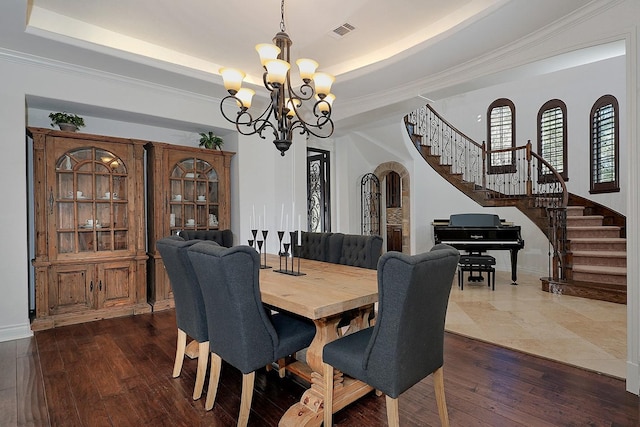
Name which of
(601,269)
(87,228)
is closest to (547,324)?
(601,269)

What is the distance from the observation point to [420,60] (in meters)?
3.39

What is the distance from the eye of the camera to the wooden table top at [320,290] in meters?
1.73

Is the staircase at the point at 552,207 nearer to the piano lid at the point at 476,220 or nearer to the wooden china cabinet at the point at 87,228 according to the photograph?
the piano lid at the point at 476,220

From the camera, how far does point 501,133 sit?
740 cm

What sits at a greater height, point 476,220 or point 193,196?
point 193,196

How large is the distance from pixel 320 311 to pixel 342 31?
2.81m

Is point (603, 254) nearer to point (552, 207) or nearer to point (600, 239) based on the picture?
point (600, 239)

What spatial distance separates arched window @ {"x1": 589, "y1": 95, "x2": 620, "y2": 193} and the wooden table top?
5842mm

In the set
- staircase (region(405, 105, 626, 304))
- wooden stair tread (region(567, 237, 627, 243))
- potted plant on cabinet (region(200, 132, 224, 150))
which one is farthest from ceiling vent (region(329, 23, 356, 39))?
wooden stair tread (region(567, 237, 627, 243))

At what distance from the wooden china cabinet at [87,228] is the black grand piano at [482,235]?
458 cm

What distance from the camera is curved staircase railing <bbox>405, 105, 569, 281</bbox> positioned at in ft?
20.1

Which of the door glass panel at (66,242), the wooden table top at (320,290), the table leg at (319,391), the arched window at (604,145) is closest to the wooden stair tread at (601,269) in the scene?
the arched window at (604,145)

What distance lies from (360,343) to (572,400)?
147 centimetres

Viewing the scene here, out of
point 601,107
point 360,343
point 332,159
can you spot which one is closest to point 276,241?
point 332,159
